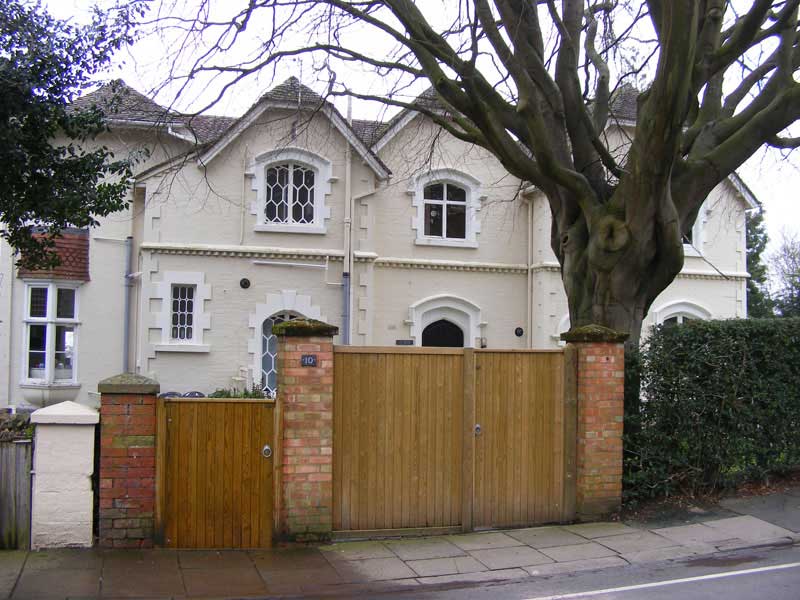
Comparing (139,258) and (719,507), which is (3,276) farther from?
(719,507)

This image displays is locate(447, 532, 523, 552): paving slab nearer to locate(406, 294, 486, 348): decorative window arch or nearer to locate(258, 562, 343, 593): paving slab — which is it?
locate(258, 562, 343, 593): paving slab

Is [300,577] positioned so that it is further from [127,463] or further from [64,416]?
[64,416]

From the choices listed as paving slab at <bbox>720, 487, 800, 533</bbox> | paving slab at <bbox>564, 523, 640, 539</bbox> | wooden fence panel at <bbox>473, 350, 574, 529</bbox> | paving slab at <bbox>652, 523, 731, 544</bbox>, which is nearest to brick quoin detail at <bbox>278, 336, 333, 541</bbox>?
wooden fence panel at <bbox>473, 350, 574, 529</bbox>

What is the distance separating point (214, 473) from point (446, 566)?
2469 mm

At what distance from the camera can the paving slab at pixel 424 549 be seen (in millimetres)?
7465

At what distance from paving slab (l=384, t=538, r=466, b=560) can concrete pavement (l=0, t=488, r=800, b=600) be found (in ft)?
0.03

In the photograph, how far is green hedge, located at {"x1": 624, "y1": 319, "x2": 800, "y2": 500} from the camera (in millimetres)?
9141

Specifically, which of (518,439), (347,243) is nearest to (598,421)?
(518,439)

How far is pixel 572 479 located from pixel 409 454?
2002 mm

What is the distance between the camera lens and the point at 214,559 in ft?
23.8

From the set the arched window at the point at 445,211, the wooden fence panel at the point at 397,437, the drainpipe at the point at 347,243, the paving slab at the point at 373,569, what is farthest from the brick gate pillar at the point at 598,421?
the arched window at the point at 445,211

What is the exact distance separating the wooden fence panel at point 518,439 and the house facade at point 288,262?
779cm

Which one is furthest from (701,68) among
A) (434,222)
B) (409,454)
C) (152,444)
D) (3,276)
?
(3,276)

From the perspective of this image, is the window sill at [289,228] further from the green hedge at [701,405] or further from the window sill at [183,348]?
the green hedge at [701,405]
